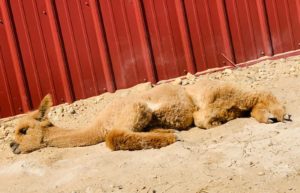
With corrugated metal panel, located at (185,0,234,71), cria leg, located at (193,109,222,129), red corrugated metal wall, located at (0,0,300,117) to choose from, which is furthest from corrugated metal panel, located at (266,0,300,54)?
cria leg, located at (193,109,222,129)

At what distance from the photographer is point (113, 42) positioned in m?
8.85

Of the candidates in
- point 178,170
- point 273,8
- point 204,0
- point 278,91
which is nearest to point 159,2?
point 204,0

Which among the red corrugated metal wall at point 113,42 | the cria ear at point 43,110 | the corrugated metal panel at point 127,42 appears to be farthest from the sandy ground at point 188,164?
the corrugated metal panel at point 127,42

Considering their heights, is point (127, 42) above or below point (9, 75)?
above

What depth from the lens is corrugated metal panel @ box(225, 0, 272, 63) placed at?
8.90 metres

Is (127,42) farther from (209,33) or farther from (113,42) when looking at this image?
(209,33)

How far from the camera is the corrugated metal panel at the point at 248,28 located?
8898 mm

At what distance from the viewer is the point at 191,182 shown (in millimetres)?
5066

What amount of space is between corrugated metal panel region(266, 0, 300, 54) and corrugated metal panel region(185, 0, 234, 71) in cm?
70

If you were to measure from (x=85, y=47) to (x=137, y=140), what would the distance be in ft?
9.60

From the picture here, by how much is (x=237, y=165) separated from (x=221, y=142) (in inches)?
31.9

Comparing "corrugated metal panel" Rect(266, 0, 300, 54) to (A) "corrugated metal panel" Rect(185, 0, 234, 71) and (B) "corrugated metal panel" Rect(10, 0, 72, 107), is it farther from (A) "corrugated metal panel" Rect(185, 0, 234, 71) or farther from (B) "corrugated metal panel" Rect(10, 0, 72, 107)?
(B) "corrugated metal panel" Rect(10, 0, 72, 107)

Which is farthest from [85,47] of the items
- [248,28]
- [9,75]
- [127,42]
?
[248,28]

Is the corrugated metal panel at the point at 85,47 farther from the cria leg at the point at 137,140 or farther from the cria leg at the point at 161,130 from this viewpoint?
the cria leg at the point at 137,140
